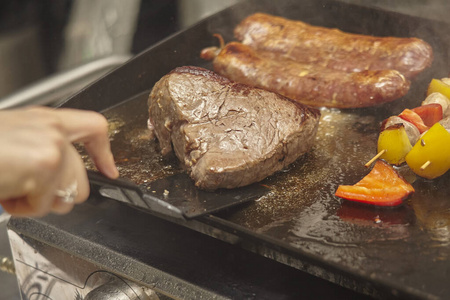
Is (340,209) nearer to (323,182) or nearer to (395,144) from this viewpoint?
(323,182)

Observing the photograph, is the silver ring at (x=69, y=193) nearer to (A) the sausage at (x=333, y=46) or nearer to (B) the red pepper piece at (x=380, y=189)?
(B) the red pepper piece at (x=380, y=189)

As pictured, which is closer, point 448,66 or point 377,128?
point 377,128

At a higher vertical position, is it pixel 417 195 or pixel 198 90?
pixel 198 90

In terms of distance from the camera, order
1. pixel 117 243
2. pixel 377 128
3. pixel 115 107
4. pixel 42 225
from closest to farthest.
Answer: pixel 117 243 < pixel 42 225 < pixel 377 128 < pixel 115 107

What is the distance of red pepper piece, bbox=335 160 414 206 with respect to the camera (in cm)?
218

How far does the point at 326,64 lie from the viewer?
3.25 meters

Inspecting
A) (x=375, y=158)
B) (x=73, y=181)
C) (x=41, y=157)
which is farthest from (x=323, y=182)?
(x=41, y=157)

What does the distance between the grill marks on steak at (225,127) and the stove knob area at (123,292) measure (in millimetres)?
454

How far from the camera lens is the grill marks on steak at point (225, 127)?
7.48 feet

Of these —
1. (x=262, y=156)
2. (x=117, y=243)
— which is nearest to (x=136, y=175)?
(x=117, y=243)

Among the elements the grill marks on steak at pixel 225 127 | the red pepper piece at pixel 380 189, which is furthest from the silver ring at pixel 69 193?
the red pepper piece at pixel 380 189

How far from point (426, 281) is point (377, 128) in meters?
1.20

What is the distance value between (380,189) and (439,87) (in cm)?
88

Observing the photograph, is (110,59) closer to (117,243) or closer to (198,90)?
(198,90)
